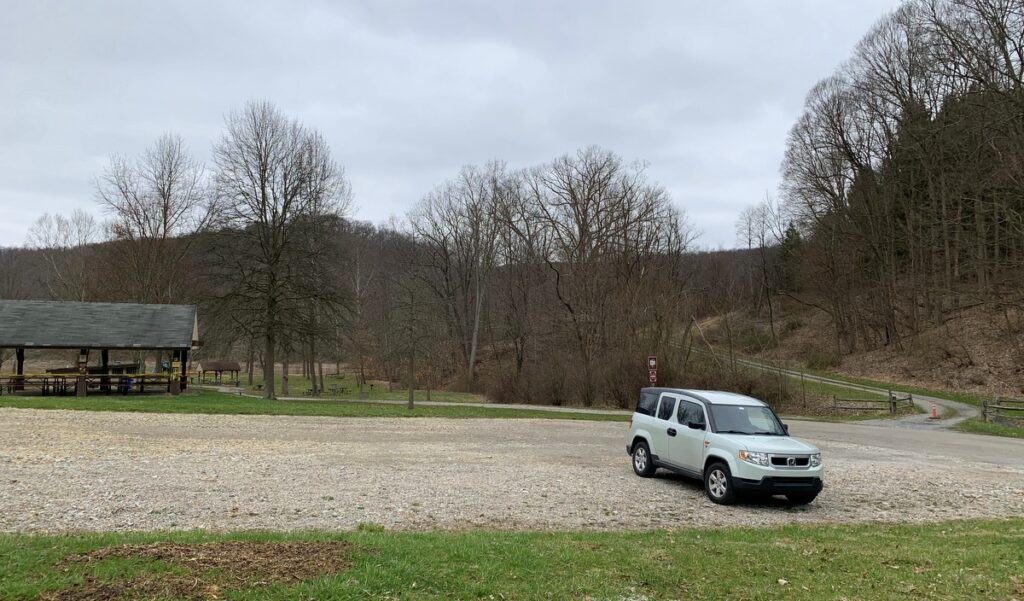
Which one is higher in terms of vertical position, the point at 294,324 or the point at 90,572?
the point at 294,324

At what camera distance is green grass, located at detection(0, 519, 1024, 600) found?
5.26 m

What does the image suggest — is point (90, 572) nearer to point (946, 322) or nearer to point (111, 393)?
point (111, 393)

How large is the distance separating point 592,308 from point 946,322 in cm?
2225

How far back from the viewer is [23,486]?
9.88 metres

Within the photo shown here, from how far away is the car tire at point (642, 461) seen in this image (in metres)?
12.8

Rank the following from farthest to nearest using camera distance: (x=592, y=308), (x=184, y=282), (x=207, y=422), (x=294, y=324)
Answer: (x=184, y=282)
(x=592, y=308)
(x=294, y=324)
(x=207, y=422)

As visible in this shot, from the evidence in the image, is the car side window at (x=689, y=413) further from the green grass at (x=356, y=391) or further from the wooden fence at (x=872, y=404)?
the green grass at (x=356, y=391)

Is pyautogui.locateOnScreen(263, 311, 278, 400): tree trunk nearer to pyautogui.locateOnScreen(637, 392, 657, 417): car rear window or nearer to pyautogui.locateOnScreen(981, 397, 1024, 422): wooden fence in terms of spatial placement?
pyautogui.locateOnScreen(637, 392, 657, 417): car rear window

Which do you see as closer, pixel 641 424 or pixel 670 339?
pixel 641 424

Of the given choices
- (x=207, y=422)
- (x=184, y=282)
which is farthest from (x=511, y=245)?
(x=207, y=422)

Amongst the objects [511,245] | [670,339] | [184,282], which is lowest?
[670,339]

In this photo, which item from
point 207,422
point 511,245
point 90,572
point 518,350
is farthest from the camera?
point 511,245

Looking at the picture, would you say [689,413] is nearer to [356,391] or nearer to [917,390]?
[917,390]

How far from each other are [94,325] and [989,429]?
130 feet
